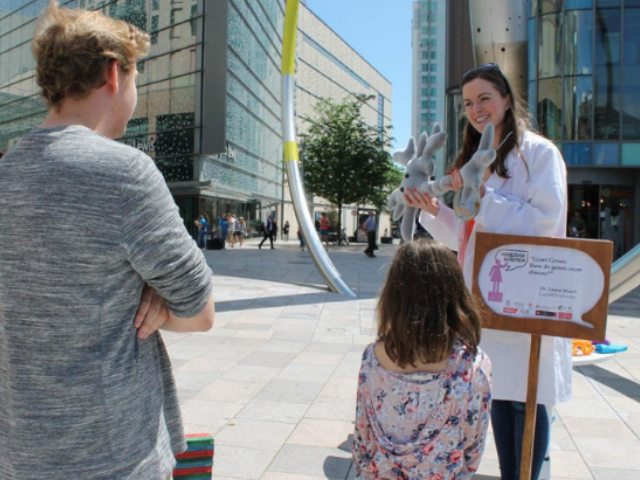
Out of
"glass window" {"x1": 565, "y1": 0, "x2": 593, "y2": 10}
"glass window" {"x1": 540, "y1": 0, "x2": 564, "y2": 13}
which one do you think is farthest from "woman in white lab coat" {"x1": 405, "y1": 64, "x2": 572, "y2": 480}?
"glass window" {"x1": 540, "y1": 0, "x2": 564, "y2": 13}

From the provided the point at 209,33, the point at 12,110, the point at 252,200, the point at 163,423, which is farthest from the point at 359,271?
the point at 12,110

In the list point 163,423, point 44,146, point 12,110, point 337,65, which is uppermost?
point 337,65

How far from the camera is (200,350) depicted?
595 centimetres

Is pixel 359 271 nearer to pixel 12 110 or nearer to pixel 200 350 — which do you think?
pixel 200 350

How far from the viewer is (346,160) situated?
27.2 metres

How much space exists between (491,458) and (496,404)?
1.15 metres

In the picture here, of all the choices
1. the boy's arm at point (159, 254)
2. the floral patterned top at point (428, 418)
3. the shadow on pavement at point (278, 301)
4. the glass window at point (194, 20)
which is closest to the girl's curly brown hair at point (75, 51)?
the boy's arm at point (159, 254)

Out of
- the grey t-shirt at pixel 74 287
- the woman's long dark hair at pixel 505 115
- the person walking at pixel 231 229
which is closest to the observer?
the grey t-shirt at pixel 74 287

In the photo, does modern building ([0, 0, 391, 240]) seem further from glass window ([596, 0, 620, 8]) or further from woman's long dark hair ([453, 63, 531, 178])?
woman's long dark hair ([453, 63, 531, 178])

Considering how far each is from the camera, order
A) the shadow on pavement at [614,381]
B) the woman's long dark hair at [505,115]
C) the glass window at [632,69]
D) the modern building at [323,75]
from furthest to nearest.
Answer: the modern building at [323,75], the glass window at [632,69], the shadow on pavement at [614,381], the woman's long dark hair at [505,115]

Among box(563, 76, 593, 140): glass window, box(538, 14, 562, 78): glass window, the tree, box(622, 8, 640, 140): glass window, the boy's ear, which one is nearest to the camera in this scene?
the boy's ear

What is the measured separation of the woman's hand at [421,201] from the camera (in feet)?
8.00

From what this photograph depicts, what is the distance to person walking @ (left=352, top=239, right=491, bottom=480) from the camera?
1801 millimetres

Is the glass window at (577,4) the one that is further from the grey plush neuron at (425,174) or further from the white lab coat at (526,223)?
the white lab coat at (526,223)
